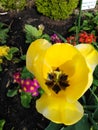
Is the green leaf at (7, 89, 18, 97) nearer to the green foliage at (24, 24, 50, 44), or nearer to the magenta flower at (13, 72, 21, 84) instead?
the magenta flower at (13, 72, 21, 84)

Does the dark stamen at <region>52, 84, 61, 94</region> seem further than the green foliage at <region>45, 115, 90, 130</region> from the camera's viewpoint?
No

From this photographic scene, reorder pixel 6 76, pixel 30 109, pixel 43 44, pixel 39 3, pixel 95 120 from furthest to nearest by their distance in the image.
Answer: pixel 39 3
pixel 6 76
pixel 30 109
pixel 95 120
pixel 43 44

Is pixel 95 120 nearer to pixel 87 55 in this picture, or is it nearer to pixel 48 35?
pixel 87 55

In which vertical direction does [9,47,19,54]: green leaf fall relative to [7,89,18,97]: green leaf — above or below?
above

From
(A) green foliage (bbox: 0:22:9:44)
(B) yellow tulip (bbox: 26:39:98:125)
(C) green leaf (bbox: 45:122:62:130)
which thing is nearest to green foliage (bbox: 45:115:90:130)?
(C) green leaf (bbox: 45:122:62:130)

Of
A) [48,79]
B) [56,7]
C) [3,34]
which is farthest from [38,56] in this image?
[56,7]

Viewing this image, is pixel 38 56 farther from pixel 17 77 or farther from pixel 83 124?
pixel 17 77

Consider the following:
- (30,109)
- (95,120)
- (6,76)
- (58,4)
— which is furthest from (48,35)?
(95,120)

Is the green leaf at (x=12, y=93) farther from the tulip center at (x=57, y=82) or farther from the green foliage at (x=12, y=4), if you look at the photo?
the tulip center at (x=57, y=82)
